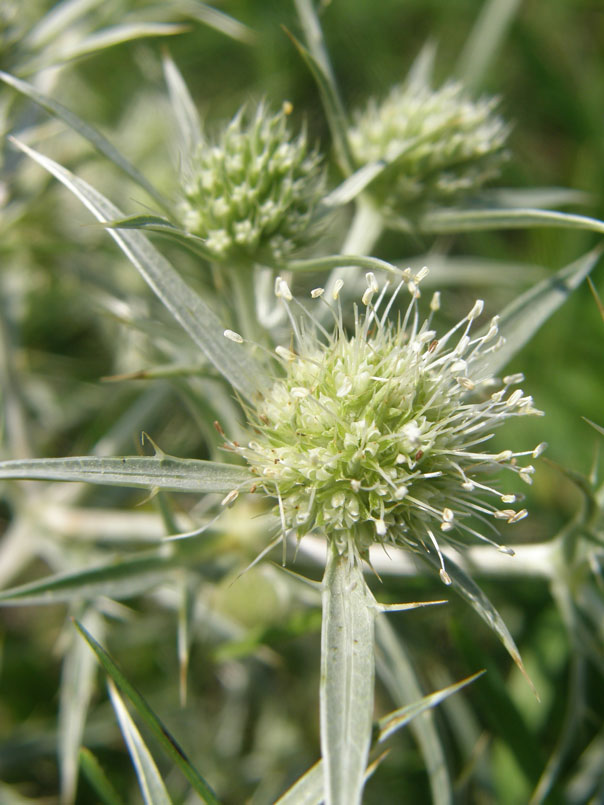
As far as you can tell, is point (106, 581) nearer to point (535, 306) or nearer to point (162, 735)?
point (162, 735)

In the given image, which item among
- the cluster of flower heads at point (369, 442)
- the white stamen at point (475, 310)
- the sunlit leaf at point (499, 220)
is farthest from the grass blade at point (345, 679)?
the sunlit leaf at point (499, 220)

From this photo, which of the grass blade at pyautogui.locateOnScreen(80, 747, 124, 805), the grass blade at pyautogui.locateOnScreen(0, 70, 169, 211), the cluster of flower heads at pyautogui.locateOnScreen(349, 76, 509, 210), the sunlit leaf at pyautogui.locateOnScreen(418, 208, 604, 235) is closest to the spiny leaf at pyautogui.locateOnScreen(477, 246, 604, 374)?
the sunlit leaf at pyautogui.locateOnScreen(418, 208, 604, 235)

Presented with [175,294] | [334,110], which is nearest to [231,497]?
[175,294]

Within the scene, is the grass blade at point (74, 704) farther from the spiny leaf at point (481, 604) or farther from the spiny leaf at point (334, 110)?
the spiny leaf at point (334, 110)

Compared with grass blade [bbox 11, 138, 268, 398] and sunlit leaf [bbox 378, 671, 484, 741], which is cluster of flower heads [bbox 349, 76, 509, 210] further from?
sunlit leaf [bbox 378, 671, 484, 741]

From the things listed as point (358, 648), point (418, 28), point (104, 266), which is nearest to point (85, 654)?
point (358, 648)

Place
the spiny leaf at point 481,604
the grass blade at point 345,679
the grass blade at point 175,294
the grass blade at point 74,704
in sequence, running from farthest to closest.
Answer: the grass blade at point 74,704
the grass blade at point 175,294
the spiny leaf at point 481,604
the grass blade at point 345,679
